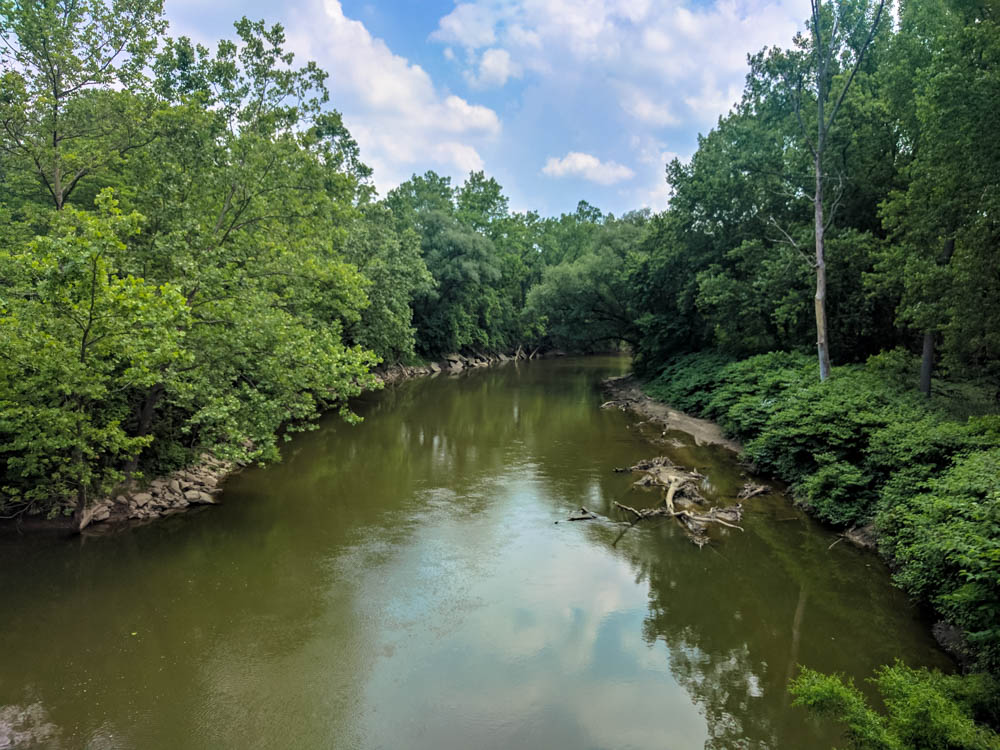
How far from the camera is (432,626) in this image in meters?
8.05

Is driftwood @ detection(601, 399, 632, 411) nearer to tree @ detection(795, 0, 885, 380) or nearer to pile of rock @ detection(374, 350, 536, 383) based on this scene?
tree @ detection(795, 0, 885, 380)

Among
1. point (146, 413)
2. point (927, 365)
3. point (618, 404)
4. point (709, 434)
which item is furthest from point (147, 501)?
point (618, 404)

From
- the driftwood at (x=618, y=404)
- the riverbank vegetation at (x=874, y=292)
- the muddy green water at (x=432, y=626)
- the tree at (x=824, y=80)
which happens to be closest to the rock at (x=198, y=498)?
the muddy green water at (x=432, y=626)

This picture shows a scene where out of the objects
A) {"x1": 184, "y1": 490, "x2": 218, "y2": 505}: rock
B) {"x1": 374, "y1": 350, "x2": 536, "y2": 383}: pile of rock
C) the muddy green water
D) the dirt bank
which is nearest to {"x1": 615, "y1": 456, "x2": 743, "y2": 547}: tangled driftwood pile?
the muddy green water

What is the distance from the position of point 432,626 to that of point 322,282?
10.5 metres

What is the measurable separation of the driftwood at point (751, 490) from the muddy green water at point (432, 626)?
1.07ft

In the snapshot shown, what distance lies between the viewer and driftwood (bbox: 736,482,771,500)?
13.2 m

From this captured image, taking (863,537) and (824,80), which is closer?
(863,537)

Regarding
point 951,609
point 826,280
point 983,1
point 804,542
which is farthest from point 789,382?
point 951,609

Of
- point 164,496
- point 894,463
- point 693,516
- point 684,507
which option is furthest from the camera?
point 684,507

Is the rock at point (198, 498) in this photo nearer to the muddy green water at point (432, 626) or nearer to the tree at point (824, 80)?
the muddy green water at point (432, 626)

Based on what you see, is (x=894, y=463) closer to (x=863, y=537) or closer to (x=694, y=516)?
(x=863, y=537)

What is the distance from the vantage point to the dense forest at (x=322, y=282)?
8.65 m

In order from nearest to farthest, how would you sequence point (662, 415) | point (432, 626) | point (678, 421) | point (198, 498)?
point (432, 626) < point (198, 498) < point (678, 421) < point (662, 415)
